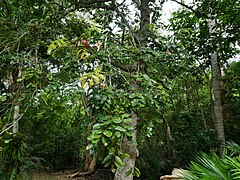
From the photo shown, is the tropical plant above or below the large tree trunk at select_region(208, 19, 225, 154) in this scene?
below

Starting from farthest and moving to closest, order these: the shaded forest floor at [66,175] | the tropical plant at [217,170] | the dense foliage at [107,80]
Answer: the shaded forest floor at [66,175], the tropical plant at [217,170], the dense foliage at [107,80]

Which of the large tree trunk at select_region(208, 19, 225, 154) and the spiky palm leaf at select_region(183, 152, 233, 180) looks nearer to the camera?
the spiky palm leaf at select_region(183, 152, 233, 180)

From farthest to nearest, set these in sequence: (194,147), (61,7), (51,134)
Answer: (51,134) → (194,147) → (61,7)

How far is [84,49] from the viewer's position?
4.98 ft

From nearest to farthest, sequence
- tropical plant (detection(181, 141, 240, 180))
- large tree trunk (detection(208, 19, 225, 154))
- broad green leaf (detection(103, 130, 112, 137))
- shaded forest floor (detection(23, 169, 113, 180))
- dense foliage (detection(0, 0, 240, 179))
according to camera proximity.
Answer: broad green leaf (detection(103, 130, 112, 137))
dense foliage (detection(0, 0, 240, 179))
tropical plant (detection(181, 141, 240, 180))
large tree trunk (detection(208, 19, 225, 154))
shaded forest floor (detection(23, 169, 113, 180))

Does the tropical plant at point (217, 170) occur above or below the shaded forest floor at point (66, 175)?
above

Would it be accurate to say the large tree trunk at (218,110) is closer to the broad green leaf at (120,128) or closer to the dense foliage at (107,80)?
the dense foliage at (107,80)

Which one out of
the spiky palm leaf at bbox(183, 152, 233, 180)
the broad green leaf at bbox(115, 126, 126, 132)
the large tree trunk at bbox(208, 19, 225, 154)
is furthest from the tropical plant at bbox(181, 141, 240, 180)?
the large tree trunk at bbox(208, 19, 225, 154)

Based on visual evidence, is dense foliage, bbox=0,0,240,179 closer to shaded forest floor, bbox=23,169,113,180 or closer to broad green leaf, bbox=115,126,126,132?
broad green leaf, bbox=115,126,126,132

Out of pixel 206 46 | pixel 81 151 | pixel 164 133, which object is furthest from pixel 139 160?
pixel 206 46

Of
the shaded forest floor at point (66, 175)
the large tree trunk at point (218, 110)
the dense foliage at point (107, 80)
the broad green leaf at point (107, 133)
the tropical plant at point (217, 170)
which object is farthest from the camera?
the shaded forest floor at point (66, 175)

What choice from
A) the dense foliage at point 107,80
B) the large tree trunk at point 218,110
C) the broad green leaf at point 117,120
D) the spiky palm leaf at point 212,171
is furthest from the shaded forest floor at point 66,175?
the broad green leaf at point 117,120

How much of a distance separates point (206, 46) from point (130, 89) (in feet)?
6.30

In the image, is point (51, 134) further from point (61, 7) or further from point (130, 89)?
point (130, 89)
